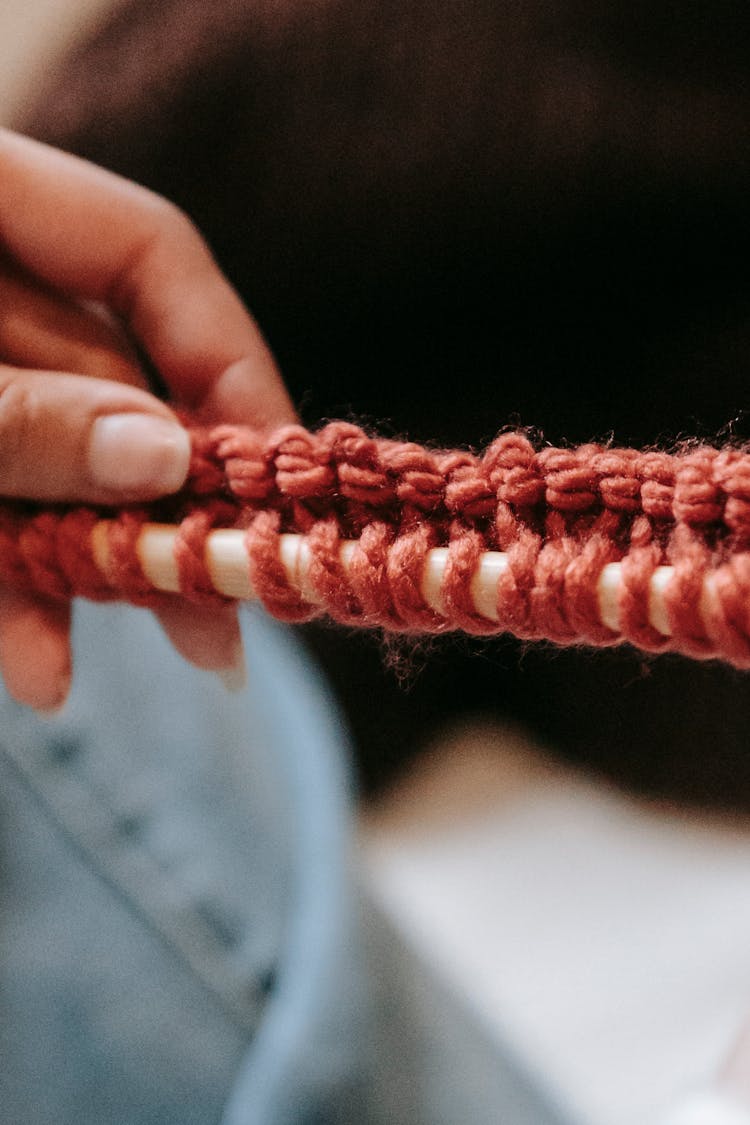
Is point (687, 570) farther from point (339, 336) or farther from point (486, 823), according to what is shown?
point (486, 823)

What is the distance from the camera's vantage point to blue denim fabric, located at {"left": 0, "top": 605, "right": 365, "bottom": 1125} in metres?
0.65

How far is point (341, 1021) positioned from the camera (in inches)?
31.1

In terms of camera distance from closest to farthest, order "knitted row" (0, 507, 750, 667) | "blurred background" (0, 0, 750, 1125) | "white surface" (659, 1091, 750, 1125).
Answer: "knitted row" (0, 507, 750, 667), "white surface" (659, 1091, 750, 1125), "blurred background" (0, 0, 750, 1125)

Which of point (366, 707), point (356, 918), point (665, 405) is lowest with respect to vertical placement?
point (356, 918)

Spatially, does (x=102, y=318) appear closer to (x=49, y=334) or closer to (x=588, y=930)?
(x=49, y=334)

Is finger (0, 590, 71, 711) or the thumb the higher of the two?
the thumb

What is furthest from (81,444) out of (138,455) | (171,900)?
(171,900)

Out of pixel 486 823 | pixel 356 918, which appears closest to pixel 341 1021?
pixel 356 918

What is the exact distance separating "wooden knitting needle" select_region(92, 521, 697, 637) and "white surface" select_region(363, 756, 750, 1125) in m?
0.48

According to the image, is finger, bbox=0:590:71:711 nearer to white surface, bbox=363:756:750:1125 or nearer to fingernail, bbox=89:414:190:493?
fingernail, bbox=89:414:190:493

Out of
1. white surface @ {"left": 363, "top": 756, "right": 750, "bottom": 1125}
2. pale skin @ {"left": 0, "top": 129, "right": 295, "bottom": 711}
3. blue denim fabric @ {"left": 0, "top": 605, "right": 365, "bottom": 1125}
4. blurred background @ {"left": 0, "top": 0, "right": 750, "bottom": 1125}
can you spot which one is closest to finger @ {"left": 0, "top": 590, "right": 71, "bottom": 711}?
pale skin @ {"left": 0, "top": 129, "right": 295, "bottom": 711}

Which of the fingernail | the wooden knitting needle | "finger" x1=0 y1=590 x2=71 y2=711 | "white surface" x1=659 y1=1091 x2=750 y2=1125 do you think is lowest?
"white surface" x1=659 y1=1091 x2=750 y2=1125

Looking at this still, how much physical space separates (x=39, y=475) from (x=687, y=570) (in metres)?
0.32

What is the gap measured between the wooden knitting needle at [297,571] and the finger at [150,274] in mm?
159
